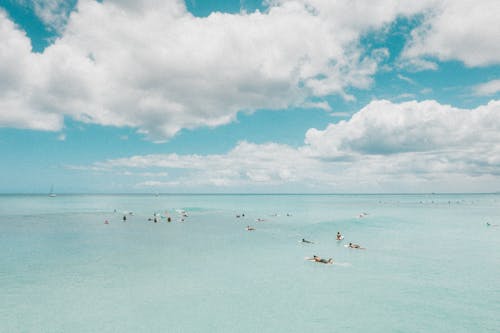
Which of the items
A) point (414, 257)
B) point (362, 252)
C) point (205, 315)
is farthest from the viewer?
point (362, 252)

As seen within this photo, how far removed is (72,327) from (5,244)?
117 ft

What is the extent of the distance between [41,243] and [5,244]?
4.60 metres

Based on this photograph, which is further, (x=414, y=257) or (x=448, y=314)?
(x=414, y=257)

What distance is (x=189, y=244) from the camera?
160 feet

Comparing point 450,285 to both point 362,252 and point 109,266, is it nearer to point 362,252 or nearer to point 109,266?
point 362,252

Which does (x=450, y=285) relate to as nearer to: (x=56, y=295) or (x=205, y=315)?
(x=205, y=315)

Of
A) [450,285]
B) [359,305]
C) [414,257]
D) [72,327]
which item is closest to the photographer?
[72,327]

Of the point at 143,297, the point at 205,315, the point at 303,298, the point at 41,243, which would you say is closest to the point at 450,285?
the point at 303,298

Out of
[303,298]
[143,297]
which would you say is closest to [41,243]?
[143,297]

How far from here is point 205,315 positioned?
22844mm

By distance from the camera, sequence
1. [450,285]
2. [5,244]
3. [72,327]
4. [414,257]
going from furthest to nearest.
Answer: [5,244] < [414,257] < [450,285] < [72,327]

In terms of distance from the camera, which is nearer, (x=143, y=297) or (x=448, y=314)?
(x=448, y=314)

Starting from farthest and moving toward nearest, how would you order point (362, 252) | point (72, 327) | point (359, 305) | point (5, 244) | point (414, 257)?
point (5, 244) < point (362, 252) < point (414, 257) < point (359, 305) < point (72, 327)

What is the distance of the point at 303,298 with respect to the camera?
2591 cm
